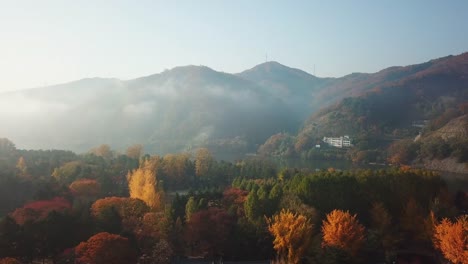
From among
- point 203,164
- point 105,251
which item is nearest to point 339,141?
point 203,164

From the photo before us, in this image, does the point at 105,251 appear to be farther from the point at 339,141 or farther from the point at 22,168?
the point at 339,141

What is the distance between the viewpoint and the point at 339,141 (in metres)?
109

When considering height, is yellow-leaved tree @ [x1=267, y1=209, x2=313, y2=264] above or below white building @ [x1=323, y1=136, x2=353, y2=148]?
above

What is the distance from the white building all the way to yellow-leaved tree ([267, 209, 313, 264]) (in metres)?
84.9

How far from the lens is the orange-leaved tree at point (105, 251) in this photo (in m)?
19.6

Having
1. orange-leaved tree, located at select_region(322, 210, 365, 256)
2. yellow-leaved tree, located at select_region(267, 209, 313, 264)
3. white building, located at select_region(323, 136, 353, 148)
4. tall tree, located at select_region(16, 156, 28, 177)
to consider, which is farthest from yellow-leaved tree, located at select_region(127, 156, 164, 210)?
white building, located at select_region(323, 136, 353, 148)

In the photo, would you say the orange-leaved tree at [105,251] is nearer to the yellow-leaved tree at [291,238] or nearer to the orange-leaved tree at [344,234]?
the yellow-leaved tree at [291,238]

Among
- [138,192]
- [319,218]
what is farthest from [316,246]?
[138,192]

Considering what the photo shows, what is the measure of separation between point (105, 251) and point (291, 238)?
30.8 feet

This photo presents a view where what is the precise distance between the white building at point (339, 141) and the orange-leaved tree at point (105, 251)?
3552 inches

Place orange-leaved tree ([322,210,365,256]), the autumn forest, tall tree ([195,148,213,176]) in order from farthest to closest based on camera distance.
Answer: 1. tall tree ([195,148,213,176])
2. orange-leaved tree ([322,210,365,256])
3. the autumn forest

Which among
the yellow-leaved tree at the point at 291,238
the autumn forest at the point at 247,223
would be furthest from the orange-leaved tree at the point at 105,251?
the yellow-leaved tree at the point at 291,238

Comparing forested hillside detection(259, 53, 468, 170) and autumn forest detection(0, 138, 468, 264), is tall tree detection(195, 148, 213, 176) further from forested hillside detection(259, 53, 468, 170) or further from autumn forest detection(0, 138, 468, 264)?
forested hillside detection(259, 53, 468, 170)

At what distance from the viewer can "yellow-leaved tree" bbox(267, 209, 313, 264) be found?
22562 mm
